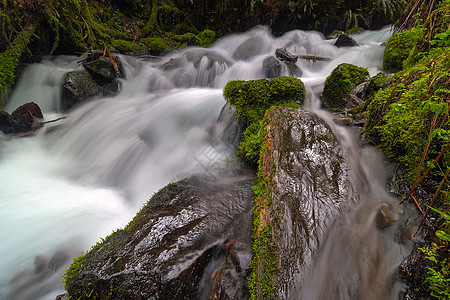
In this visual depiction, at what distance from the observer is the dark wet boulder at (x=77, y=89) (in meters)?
5.95

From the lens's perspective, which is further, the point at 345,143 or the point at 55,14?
the point at 55,14

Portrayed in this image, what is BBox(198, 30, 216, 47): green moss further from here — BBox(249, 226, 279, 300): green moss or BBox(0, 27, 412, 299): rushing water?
BBox(249, 226, 279, 300): green moss

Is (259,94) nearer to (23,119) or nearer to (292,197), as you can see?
(292,197)

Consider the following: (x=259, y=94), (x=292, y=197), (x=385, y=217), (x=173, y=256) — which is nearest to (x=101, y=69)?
(x=259, y=94)

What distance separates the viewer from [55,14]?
20.8 ft

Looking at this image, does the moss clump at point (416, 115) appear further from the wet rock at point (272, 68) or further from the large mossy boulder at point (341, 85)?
the wet rock at point (272, 68)

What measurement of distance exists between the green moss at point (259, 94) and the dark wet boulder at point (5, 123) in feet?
17.6

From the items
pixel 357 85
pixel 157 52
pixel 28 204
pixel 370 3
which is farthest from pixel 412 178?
pixel 370 3

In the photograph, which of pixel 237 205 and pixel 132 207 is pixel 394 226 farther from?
pixel 132 207

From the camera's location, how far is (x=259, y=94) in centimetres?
354

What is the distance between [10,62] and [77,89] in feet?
5.55

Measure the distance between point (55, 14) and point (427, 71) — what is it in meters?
9.00

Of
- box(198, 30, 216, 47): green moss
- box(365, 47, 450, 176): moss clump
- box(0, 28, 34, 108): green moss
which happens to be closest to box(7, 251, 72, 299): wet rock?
box(365, 47, 450, 176): moss clump

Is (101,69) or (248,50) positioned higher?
(101,69)
